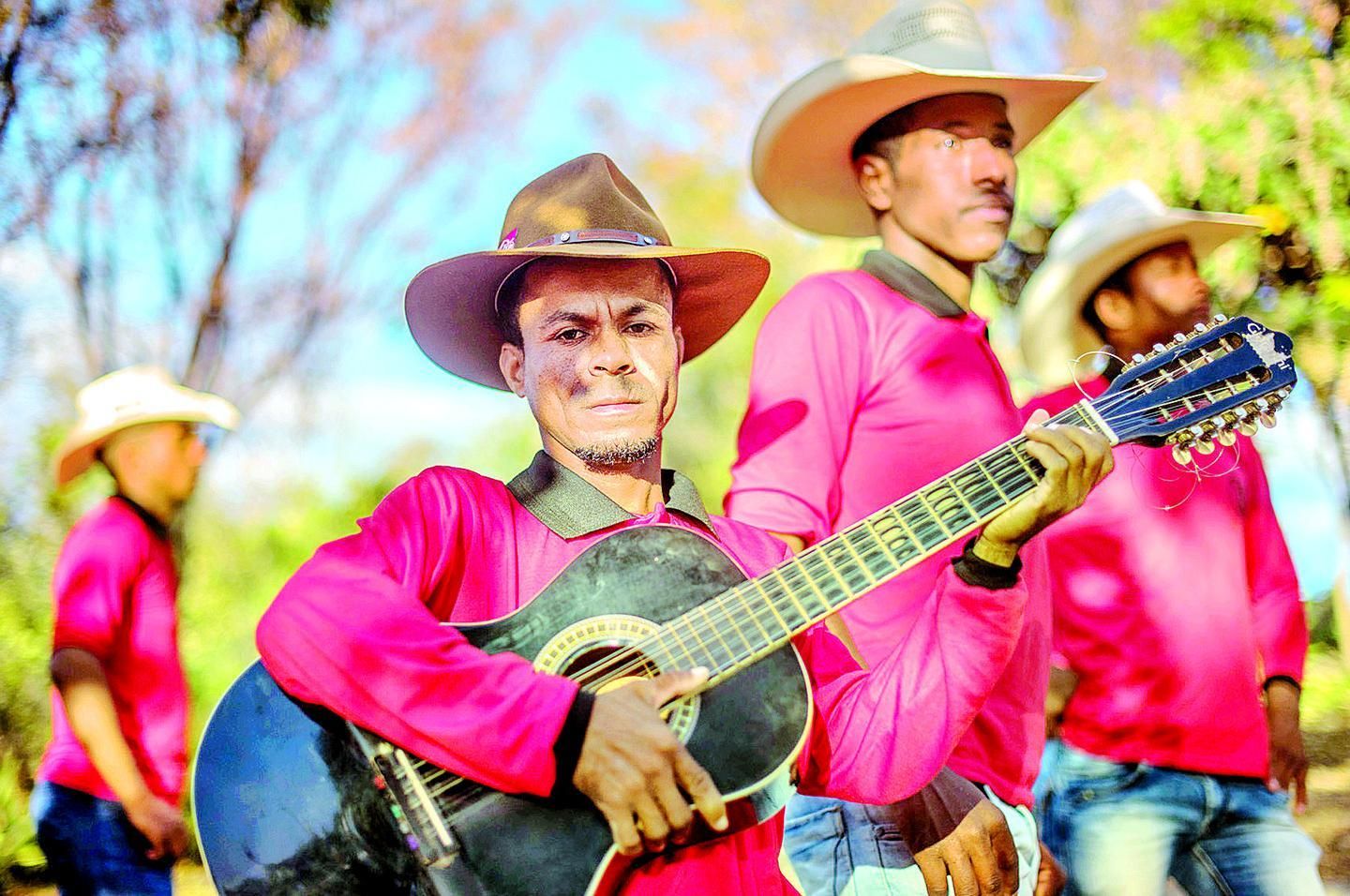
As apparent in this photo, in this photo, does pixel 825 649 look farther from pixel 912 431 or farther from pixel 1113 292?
pixel 1113 292

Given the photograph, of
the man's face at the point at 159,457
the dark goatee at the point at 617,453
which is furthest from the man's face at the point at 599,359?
the man's face at the point at 159,457

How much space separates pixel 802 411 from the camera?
2303 millimetres

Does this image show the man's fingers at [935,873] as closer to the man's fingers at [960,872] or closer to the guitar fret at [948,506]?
the man's fingers at [960,872]

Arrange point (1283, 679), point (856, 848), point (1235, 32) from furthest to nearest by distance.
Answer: point (1235, 32) < point (1283, 679) < point (856, 848)

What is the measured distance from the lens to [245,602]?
8289 mm

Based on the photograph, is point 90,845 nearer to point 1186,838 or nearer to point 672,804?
point 672,804

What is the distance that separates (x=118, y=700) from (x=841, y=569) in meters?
2.67

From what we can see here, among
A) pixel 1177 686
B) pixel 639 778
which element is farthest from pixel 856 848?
pixel 1177 686

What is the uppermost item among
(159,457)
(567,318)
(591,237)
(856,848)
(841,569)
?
(159,457)

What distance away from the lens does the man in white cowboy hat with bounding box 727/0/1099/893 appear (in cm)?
219

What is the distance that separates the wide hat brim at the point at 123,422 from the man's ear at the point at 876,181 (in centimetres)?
252

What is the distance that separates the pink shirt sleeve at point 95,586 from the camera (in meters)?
3.42

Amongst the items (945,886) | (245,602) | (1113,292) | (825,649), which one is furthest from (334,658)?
(245,602)

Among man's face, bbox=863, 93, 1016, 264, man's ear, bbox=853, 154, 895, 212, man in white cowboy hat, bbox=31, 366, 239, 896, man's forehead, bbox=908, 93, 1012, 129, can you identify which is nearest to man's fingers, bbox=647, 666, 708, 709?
man's face, bbox=863, 93, 1016, 264
